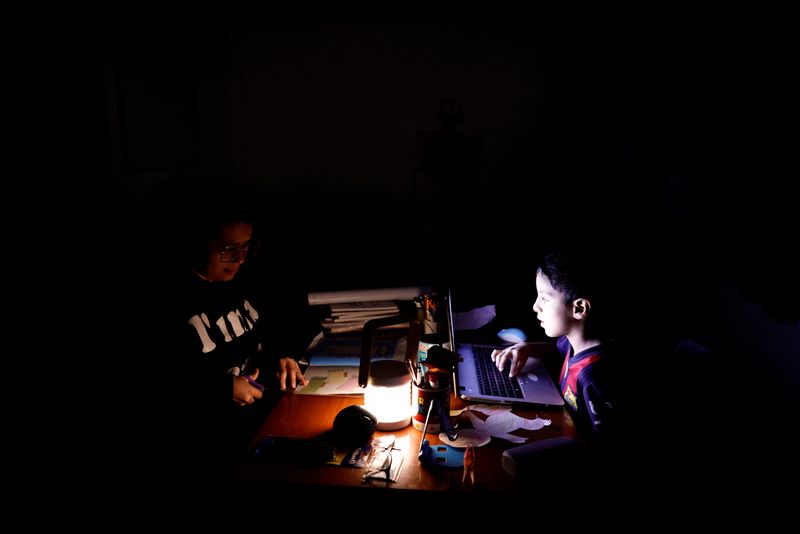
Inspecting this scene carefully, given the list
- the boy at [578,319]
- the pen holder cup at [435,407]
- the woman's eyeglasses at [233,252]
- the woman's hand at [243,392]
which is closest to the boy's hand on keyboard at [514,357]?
the boy at [578,319]

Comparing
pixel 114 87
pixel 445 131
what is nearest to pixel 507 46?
pixel 445 131

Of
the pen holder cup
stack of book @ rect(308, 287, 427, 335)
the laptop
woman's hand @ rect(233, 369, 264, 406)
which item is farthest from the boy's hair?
woman's hand @ rect(233, 369, 264, 406)

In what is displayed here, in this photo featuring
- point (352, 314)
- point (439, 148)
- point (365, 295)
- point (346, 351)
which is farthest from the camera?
point (439, 148)

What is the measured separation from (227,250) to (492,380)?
1.02m

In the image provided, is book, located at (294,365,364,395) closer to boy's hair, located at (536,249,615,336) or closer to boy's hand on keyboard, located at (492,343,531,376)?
boy's hand on keyboard, located at (492,343,531,376)

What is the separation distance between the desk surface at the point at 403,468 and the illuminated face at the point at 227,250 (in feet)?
1.71

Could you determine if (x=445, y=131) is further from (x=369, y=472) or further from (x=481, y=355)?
(x=369, y=472)

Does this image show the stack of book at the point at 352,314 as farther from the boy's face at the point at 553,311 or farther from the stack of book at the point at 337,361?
the boy's face at the point at 553,311

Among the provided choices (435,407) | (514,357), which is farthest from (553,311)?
(435,407)

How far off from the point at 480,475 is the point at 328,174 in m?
1.93

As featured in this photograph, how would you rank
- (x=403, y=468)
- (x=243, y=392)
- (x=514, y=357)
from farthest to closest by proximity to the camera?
(x=514, y=357) → (x=243, y=392) → (x=403, y=468)

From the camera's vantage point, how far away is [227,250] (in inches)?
64.9

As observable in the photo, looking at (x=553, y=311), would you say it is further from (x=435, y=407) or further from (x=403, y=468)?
(x=403, y=468)

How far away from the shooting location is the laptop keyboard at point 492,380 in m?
1.57
